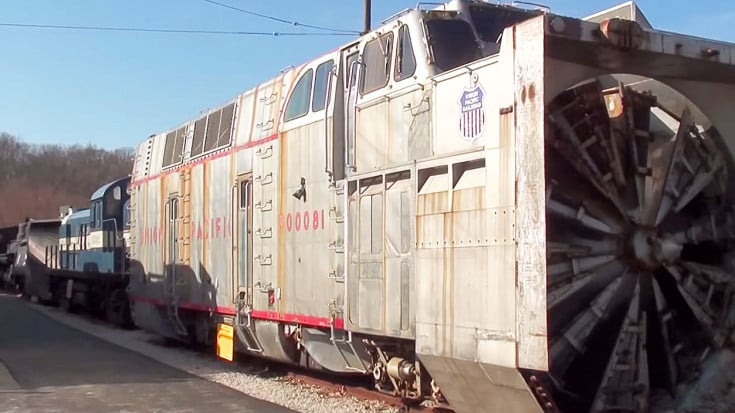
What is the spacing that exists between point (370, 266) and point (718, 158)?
3313mm

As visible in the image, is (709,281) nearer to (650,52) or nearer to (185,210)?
(650,52)

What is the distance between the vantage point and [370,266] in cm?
848

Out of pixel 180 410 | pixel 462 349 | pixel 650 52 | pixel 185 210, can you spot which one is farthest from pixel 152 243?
pixel 650 52

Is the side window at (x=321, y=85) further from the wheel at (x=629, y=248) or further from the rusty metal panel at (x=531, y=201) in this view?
the rusty metal panel at (x=531, y=201)

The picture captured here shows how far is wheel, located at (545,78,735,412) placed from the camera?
6.47 meters

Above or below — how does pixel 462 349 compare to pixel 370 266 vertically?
below

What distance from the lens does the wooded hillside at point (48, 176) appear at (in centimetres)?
9088

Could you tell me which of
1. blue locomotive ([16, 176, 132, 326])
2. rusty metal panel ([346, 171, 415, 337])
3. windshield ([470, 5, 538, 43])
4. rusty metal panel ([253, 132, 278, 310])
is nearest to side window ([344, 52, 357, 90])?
rusty metal panel ([346, 171, 415, 337])

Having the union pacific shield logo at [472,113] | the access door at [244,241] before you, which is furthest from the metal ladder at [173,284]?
the union pacific shield logo at [472,113]

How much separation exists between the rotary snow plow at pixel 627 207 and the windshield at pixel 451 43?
5.69ft

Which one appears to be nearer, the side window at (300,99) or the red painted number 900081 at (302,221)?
the red painted number 900081 at (302,221)

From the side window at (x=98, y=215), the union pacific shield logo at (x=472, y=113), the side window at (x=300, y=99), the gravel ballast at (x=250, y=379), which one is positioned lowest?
the gravel ballast at (x=250, y=379)

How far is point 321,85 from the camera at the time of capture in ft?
33.3

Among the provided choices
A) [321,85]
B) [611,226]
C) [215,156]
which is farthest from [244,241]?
[611,226]
